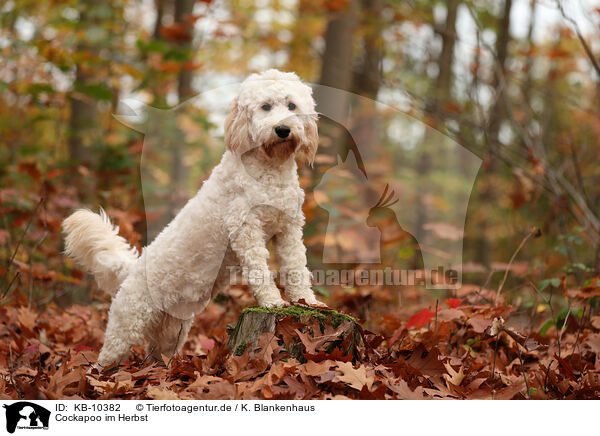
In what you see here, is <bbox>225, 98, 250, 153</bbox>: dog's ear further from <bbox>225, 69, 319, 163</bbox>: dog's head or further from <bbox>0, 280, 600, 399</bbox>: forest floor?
<bbox>0, 280, 600, 399</bbox>: forest floor

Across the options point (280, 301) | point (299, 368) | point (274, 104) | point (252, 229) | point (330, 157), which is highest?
point (330, 157)

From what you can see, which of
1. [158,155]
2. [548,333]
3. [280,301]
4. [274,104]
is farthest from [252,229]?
[548,333]

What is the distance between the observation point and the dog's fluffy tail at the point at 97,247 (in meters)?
3.70

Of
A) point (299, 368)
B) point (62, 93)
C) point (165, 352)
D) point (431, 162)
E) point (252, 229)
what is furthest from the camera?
point (62, 93)

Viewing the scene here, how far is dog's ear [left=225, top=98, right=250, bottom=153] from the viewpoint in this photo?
3.02 metres

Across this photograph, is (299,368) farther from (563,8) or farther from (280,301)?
(563,8)

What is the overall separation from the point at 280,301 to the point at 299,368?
0.45 m

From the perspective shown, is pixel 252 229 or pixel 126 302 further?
pixel 126 302

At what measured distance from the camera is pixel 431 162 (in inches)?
283

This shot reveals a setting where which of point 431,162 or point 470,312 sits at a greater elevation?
point 431,162
